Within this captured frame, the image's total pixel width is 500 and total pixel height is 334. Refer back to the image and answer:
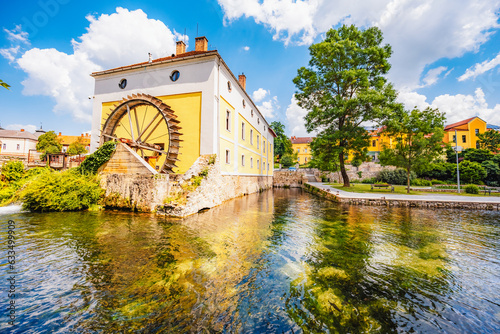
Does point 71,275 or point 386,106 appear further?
point 386,106

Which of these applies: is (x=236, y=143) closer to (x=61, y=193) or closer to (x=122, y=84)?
(x=122, y=84)

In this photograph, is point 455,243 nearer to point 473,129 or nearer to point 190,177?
point 190,177

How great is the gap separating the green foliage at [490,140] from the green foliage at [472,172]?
19274 mm

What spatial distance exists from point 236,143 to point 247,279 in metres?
11.4

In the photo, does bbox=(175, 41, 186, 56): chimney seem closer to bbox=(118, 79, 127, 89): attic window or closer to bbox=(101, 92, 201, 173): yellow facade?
bbox=(118, 79, 127, 89): attic window

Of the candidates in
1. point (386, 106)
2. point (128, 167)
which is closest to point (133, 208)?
point (128, 167)

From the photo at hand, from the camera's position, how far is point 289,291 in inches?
120

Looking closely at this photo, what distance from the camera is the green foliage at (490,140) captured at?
104 ft

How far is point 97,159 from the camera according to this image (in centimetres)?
918

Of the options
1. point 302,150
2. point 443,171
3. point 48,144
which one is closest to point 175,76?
point 443,171

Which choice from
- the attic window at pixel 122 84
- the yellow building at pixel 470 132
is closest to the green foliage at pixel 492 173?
the yellow building at pixel 470 132

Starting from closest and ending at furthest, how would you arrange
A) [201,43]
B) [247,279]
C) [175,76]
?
1. [247,279]
2. [175,76]
3. [201,43]

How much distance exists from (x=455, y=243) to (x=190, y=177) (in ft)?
28.5

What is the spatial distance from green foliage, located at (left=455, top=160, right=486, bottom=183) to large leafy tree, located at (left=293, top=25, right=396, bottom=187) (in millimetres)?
12279
